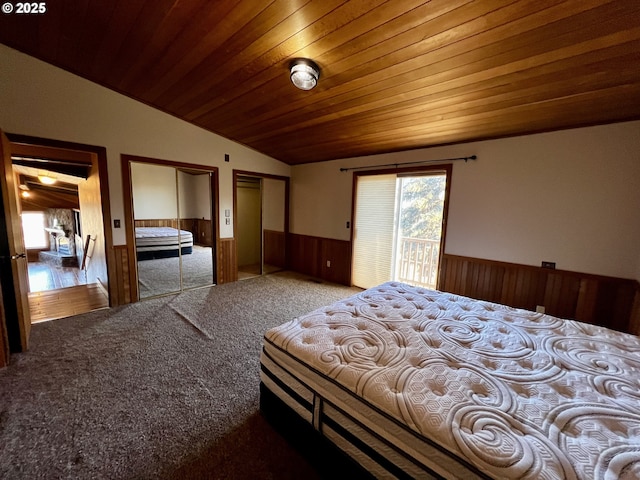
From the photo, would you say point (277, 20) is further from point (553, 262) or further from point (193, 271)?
point (193, 271)

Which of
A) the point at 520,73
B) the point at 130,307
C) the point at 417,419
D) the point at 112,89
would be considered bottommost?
the point at 130,307

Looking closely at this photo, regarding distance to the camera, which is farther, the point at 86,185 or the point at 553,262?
the point at 86,185

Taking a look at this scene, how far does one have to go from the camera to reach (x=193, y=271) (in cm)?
524

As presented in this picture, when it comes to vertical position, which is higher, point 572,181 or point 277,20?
point 277,20

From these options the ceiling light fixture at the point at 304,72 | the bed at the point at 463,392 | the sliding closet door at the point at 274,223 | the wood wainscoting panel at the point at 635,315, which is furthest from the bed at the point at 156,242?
the wood wainscoting panel at the point at 635,315

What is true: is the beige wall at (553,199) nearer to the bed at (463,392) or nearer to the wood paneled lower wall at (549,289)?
the wood paneled lower wall at (549,289)

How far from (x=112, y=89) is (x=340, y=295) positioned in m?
4.22

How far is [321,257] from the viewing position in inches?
201

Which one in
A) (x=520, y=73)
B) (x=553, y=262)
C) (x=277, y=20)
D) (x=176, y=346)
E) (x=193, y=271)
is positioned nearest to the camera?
(x=277, y=20)

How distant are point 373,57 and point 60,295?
A: 17.0ft

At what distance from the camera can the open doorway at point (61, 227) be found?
3.44 meters

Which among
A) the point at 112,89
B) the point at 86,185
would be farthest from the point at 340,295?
the point at 86,185

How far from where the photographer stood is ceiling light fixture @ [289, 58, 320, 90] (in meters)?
2.17

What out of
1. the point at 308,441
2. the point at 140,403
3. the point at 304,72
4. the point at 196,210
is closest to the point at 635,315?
the point at 308,441
